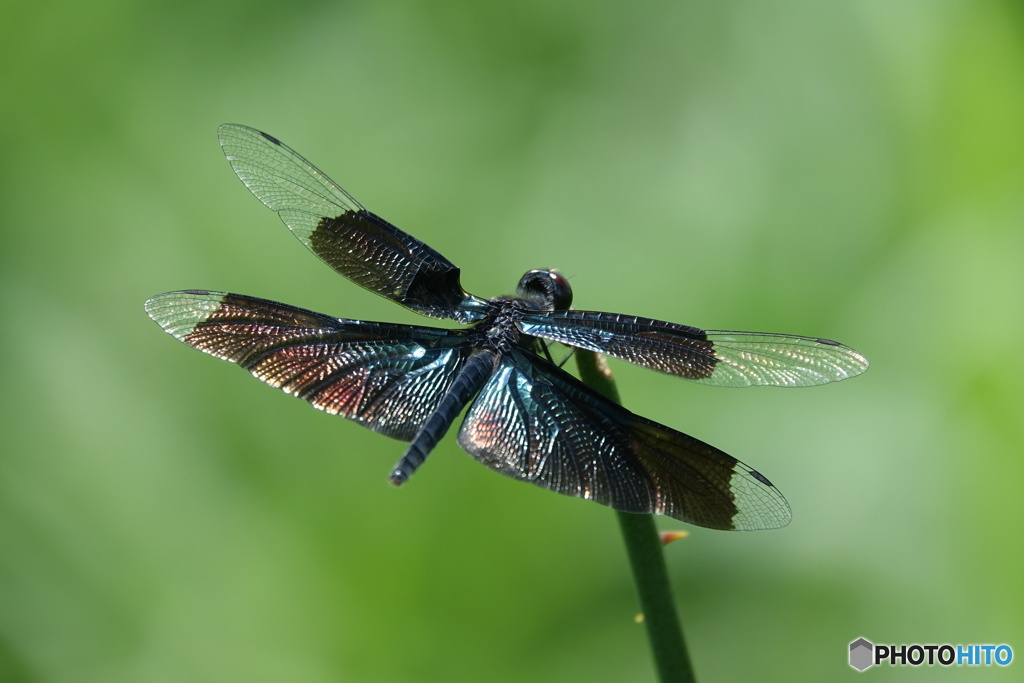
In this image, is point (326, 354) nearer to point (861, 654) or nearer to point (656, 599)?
point (656, 599)

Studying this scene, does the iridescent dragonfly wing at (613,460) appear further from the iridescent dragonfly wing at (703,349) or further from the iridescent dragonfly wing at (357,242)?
the iridescent dragonfly wing at (357,242)

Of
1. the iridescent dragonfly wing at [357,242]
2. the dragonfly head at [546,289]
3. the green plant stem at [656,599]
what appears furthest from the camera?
the iridescent dragonfly wing at [357,242]

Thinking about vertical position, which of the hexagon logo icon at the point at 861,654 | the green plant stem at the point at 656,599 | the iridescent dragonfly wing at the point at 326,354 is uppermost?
the hexagon logo icon at the point at 861,654

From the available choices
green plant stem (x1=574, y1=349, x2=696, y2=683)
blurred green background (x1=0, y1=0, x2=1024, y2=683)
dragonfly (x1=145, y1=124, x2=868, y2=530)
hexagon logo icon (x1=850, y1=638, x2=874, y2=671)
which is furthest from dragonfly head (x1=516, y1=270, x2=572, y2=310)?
hexagon logo icon (x1=850, y1=638, x2=874, y2=671)

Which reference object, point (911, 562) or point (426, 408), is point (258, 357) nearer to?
point (426, 408)

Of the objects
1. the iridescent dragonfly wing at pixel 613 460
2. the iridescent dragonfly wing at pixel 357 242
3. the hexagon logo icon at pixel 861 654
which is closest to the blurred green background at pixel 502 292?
the hexagon logo icon at pixel 861 654
